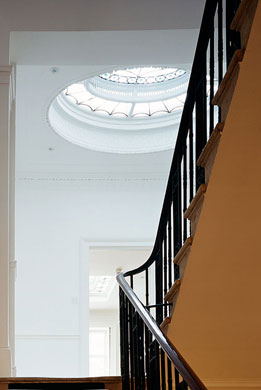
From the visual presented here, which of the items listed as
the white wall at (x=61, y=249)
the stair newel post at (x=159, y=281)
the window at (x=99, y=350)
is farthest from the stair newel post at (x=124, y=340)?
the window at (x=99, y=350)

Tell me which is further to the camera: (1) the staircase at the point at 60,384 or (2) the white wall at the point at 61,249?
(2) the white wall at the point at 61,249

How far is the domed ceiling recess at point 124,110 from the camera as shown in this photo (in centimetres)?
895

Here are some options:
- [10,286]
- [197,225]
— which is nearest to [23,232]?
[10,286]

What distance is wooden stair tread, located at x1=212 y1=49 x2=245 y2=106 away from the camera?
329cm

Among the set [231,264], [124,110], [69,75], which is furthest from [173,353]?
[124,110]

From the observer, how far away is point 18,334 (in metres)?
9.61

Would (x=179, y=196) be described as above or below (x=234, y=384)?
above

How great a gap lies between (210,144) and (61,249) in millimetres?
6658

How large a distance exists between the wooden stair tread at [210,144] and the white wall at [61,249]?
20.7 feet

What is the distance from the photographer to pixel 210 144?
12.0 feet

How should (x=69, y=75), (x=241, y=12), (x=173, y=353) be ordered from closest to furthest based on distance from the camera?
(x=173, y=353) < (x=241, y=12) < (x=69, y=75)

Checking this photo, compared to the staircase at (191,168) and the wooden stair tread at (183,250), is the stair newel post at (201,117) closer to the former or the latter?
the staircase at (191,168)

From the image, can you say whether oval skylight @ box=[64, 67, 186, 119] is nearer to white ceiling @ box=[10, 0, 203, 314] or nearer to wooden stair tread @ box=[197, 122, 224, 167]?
white ceiling @ box=[10, 0, 203, 314]

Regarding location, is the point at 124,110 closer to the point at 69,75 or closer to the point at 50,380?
the point at 69,75
